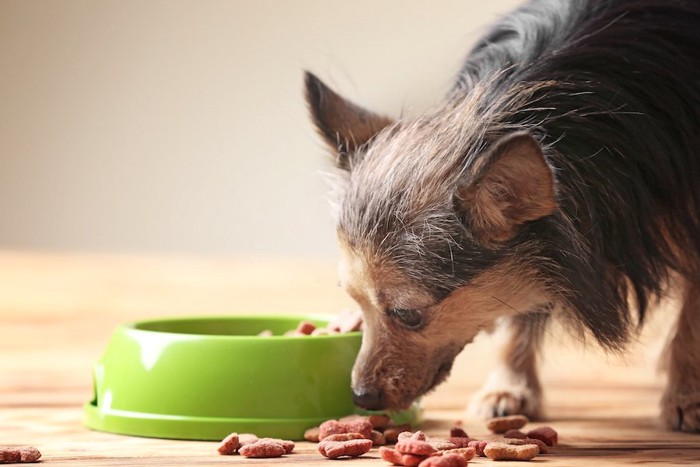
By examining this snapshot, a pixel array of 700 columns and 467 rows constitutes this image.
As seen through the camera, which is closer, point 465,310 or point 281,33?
point 465,310

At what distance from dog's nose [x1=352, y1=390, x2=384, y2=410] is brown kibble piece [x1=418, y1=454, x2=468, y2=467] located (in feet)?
1.33

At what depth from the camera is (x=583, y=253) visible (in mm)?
2516

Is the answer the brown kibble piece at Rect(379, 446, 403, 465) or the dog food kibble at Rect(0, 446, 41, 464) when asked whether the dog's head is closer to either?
the brown kibble piece at Rect(379, 446, 403, 465)

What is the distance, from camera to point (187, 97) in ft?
21.5

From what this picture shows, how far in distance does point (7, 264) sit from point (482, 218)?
468 centimetres

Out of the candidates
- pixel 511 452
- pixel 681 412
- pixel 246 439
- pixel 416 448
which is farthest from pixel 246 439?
pixel 681 412

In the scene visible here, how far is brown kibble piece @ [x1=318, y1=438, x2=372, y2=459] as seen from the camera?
2.48 meters

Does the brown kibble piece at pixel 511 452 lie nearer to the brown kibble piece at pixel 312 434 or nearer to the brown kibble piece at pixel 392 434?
the brown kibble piece at pixel 392 434

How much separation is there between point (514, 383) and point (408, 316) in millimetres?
875

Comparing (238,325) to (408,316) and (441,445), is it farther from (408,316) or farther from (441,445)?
(441,445)

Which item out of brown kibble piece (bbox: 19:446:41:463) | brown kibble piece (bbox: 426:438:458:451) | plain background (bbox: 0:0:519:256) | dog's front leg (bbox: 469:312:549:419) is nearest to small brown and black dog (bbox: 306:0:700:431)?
brown kibble piece (bbox: 426:438:458:451)

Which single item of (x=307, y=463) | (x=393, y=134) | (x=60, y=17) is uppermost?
(x=60, y=17)

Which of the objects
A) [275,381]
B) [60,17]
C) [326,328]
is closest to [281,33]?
[60,17]

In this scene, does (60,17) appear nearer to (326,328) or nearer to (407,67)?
(407,67)
